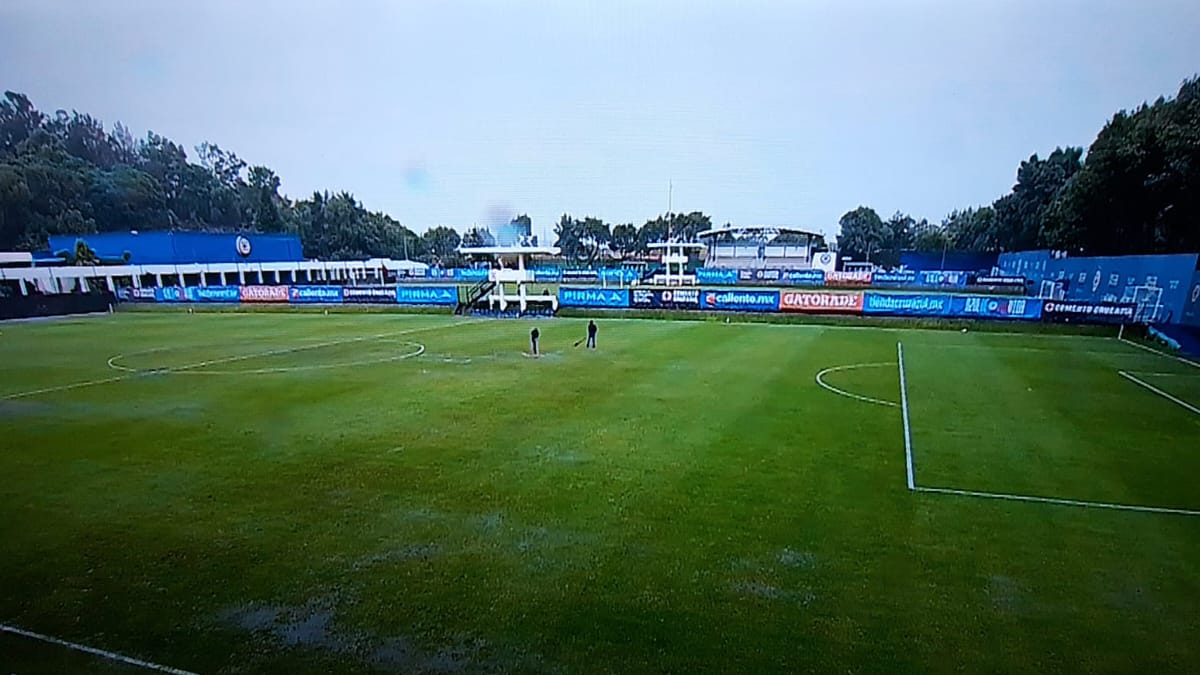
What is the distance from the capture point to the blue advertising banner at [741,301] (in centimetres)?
3591

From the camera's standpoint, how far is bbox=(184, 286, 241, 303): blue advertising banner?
47.9 metres

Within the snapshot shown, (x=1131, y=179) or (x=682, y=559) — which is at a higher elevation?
(x=1131, y=179)

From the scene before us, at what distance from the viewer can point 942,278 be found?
6125cm

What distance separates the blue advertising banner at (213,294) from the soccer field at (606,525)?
105ft

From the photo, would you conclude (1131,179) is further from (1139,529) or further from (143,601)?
(143,601)

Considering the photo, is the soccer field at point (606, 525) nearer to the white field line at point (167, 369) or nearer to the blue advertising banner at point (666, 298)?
the white field line at point (167, 369)

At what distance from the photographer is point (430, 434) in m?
13.5

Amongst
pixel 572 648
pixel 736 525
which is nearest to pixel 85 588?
pixel 572 648

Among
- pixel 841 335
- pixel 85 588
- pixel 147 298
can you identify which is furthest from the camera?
pixel 147 298

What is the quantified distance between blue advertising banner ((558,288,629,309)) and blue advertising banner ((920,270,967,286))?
3676cm

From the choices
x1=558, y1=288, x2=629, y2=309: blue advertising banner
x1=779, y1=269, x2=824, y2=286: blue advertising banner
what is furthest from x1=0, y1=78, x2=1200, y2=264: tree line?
x1=558, y1=288, x2=629, y2=309: blue advertising banner

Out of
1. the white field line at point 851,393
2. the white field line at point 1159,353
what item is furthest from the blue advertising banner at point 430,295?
the white field line at point 1159,353

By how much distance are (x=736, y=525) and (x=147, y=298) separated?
5500 cm

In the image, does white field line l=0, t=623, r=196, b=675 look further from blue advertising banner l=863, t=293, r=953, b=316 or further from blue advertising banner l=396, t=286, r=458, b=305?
blue advertising banner l=396, t=286, r=458, b=305
